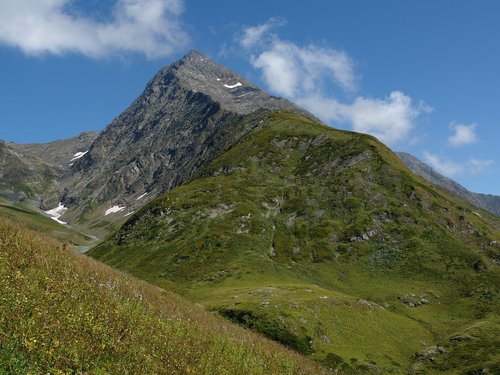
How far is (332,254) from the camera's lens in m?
112

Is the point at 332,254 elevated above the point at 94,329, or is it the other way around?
the point at 332,254

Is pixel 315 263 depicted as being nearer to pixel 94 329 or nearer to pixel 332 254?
pixel 332 254

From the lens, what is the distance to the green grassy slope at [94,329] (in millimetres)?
8898

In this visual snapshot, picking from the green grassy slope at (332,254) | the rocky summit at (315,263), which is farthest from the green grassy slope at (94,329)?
the green grassy slope at (332,254)

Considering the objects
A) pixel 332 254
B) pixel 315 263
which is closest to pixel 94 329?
pixel 315 263

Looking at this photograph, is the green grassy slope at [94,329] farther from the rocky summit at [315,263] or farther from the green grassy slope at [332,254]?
the green grassy slope at [332,254]

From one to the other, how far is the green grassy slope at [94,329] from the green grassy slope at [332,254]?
151ft

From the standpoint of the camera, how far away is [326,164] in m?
159

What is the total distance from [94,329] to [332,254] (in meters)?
106

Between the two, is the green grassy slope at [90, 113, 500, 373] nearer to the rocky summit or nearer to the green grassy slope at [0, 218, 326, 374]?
the rocky summit

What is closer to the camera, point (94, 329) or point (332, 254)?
point (94, 329)

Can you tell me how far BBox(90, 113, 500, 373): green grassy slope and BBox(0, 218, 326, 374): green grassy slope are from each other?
46.0 meters

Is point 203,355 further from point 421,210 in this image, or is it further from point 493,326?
point 421,210

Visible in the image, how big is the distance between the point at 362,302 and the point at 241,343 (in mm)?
64512
